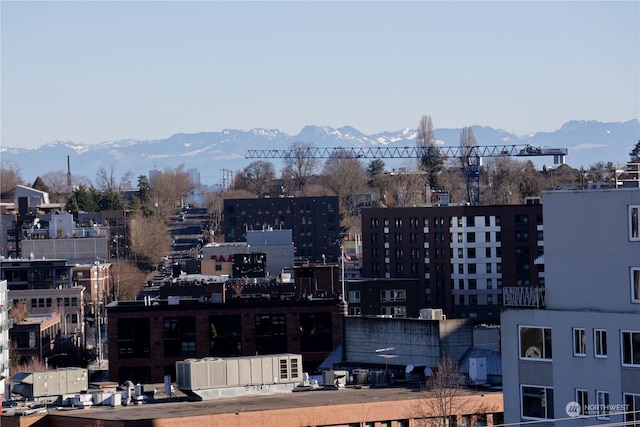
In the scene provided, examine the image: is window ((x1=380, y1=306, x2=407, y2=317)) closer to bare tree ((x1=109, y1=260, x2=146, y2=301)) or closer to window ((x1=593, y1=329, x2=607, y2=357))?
bare tree ((x1=109, y1=260, x2=146, y2=301))

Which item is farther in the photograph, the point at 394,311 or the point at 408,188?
the point at 408,188

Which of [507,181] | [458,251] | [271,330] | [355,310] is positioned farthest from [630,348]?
[507,181]

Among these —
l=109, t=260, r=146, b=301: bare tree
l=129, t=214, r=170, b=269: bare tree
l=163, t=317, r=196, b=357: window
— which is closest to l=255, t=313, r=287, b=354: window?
l=163, t=317, r=196, b=357: window

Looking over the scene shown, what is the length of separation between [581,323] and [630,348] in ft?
3.14

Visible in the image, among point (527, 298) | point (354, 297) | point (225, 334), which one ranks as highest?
point (527, 298)

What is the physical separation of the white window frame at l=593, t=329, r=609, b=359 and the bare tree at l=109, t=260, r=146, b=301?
9532 cm

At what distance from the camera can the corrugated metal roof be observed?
46062 mm

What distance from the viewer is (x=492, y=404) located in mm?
41281

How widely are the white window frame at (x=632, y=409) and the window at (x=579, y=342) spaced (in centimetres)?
102

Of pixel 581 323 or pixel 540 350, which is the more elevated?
pixel 581 323

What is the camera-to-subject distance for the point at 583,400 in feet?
86.0

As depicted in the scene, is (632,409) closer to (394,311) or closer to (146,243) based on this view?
(394,311)

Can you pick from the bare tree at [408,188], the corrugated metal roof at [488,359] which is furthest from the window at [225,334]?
the bare tree at [408,188]

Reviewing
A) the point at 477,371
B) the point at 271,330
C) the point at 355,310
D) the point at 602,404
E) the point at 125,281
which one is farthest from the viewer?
the point at 125,281
